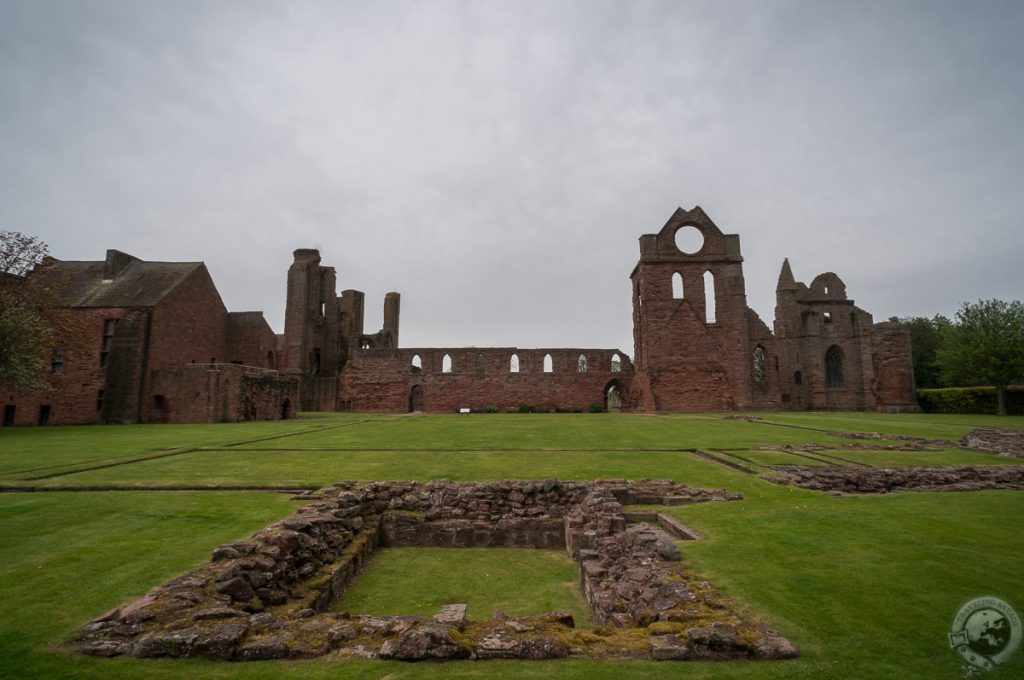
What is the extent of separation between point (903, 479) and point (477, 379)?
34.0 m

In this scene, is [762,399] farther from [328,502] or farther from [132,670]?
[132,670]

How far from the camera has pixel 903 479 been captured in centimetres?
1002

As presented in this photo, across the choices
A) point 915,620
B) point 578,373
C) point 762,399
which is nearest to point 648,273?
point 578,373

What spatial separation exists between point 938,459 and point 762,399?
27.0 m

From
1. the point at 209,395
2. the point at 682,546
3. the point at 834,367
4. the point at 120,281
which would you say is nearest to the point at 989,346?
the point at 834,367

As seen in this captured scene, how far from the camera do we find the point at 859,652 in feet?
12.3

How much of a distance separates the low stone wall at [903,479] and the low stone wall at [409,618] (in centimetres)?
264

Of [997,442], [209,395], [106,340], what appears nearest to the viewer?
[997,442]

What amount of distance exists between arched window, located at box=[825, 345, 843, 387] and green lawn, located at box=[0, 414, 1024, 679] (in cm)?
3390

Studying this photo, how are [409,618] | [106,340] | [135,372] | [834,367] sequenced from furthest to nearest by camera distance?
[834,367] < [106,340] < [135,372] < [409,618]

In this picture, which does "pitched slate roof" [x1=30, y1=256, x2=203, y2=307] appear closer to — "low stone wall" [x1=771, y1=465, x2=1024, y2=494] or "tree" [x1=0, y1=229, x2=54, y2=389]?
"tree" [x1=0, y1=229, x2=54, y2=389]

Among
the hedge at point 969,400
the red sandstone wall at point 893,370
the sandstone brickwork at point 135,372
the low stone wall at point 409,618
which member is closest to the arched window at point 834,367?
the red sandstone wall at point 893,370

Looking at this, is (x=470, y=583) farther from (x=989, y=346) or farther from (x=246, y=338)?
(x=989, y=346)

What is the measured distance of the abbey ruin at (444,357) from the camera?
31.0 m
